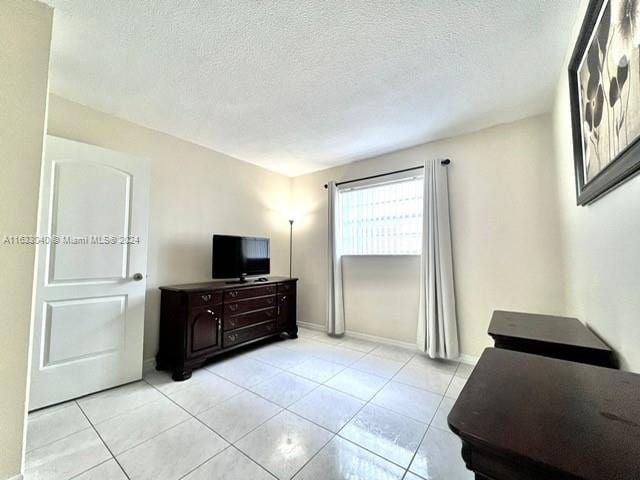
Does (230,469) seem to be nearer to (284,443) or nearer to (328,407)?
(284,443)

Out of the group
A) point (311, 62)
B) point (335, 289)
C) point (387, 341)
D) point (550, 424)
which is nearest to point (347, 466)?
point (550, 424)

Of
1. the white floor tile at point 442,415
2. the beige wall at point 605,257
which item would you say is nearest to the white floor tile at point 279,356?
the white floor tile at point 442,415

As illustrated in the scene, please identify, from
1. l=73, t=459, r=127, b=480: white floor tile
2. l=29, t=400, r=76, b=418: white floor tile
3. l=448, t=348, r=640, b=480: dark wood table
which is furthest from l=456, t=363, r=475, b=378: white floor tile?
l=29, t=400, r=76, b=418: white floor tile

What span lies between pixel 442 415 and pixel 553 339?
3.23 feet

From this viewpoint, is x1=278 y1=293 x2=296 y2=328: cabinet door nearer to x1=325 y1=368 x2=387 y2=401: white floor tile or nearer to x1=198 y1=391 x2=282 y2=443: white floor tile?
x1=325 y1=368 x2=387 y2=401: white floor tile

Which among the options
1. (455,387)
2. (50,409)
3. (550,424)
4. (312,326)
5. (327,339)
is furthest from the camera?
(312,326)

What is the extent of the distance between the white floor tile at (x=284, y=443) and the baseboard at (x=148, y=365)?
1568 millimetres

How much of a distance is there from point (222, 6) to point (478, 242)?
290cm

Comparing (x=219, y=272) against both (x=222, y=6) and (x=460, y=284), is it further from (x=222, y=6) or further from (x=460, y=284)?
(x=460, y=284)

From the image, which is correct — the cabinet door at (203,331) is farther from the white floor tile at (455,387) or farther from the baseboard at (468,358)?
the baseboard at (468,358)

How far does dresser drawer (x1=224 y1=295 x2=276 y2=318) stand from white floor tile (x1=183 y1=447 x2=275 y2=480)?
4.91 feet

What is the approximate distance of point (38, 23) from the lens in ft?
4.65

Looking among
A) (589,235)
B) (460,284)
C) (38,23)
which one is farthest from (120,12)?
(460,284)

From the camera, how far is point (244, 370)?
2.60 metres
